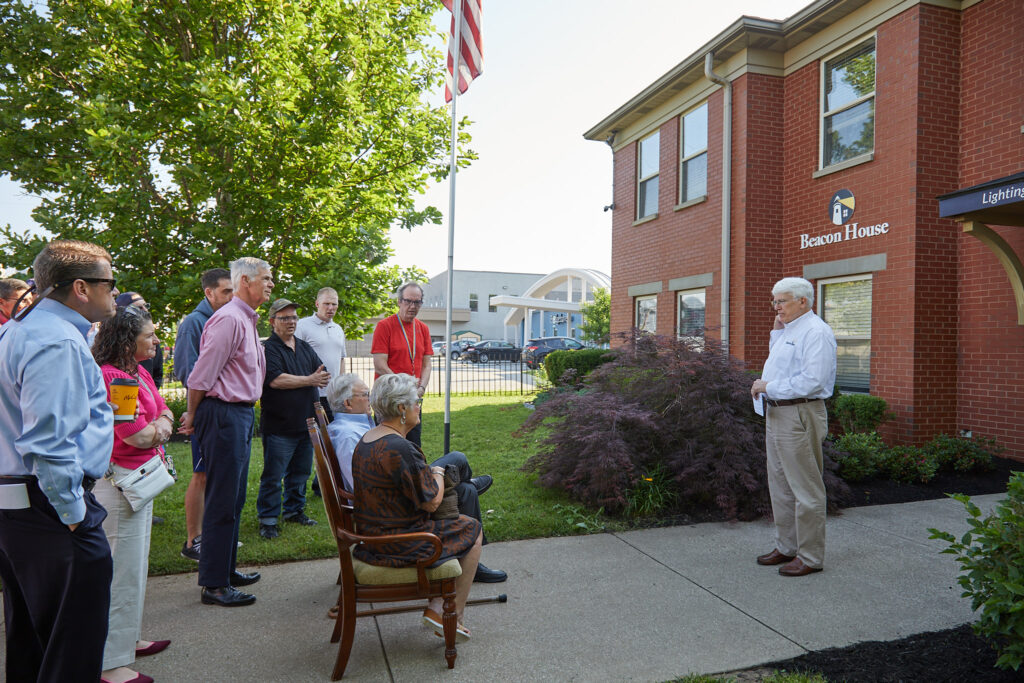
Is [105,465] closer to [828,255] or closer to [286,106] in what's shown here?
[286,106]

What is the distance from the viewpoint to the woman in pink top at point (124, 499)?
303cm

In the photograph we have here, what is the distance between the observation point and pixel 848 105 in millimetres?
9781

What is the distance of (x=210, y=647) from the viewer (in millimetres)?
3441

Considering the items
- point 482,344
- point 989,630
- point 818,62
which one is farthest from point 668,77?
point 482,344

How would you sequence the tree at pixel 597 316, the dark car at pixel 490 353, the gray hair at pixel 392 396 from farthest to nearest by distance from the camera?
the dark car at pixel 490 353, the tree at pixel 597 316, the gray hair at pixel 392 396

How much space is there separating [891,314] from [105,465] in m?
9.21

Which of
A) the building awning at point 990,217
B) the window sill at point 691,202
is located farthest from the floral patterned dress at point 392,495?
the window sill at point 691,202

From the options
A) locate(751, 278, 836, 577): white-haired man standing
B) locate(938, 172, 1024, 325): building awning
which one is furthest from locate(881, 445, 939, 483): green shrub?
locate(751, 278, 836, 577): white-haired man standing

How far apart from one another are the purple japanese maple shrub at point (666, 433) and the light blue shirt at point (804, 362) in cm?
150

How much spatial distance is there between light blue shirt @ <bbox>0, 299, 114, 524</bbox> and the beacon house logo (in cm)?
988

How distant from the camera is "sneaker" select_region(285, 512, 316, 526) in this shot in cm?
567

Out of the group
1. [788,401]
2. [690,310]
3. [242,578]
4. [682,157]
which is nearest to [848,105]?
[682,157]

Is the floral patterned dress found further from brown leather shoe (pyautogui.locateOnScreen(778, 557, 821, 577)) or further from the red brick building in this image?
the red brick building

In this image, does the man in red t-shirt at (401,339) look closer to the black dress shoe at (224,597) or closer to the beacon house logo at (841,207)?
the black dress shoe at (224,597)
